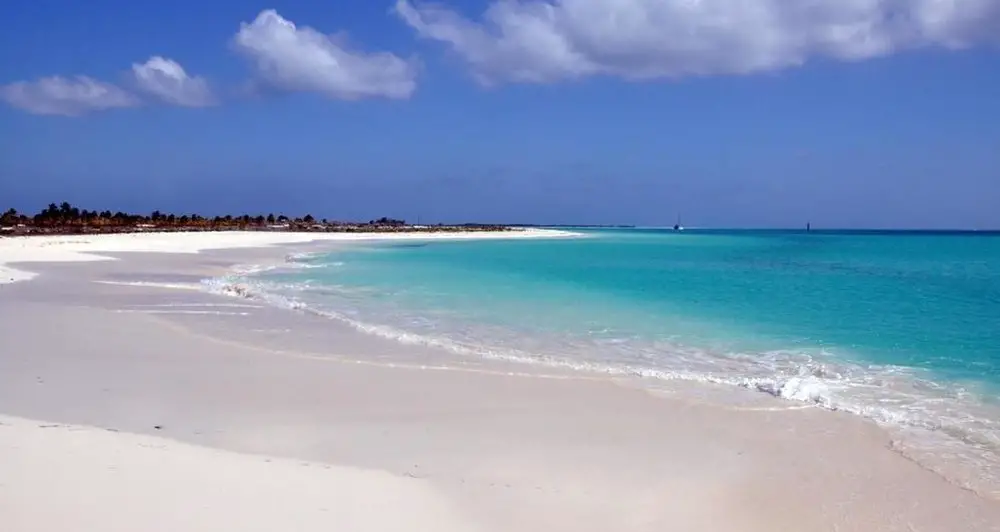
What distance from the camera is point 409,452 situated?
5168 mm

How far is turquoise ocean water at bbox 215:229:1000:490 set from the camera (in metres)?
7.57

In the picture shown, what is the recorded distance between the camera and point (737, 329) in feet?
40.5

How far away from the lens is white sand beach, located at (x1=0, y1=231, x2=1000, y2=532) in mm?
4012

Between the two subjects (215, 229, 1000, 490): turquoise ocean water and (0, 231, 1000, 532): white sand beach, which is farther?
(215, 229, 1000, 490): turquoise ocean water

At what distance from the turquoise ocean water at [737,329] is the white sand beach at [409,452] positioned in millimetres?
846

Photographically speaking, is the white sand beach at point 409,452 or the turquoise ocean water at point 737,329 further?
the turquoise ocean water at point 737,329

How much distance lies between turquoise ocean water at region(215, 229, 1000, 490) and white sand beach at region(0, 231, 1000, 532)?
0.85 meters

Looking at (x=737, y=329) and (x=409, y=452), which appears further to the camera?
(x=737, y=329)

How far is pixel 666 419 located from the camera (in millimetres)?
6379

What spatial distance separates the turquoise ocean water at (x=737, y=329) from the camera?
7566 millimetres

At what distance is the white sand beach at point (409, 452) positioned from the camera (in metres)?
4.01

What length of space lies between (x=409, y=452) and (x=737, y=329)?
28.2 feet

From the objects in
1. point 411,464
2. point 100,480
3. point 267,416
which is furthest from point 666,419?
point 100,480

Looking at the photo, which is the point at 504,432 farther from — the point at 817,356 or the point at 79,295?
the point at 79,295
